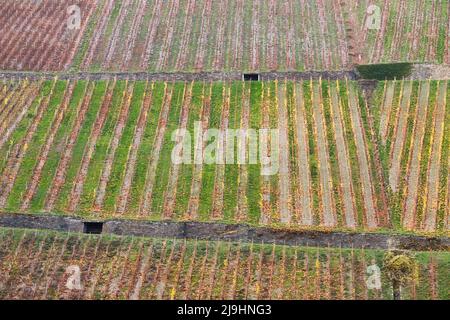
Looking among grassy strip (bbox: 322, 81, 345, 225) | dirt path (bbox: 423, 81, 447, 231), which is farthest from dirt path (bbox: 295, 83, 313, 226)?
dirt path (bbox: 423, 81, 447, 231)

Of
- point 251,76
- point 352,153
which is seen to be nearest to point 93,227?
point 352,153

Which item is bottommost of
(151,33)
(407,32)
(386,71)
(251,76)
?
(251,76)

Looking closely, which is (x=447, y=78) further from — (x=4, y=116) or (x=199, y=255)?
(x=4, y=116)

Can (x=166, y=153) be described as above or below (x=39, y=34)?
below

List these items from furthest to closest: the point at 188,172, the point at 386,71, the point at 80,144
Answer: the point at 386,71 → the point at 80,144 → the point at 188,172

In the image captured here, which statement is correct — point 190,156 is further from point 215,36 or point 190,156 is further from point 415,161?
point 215,36
